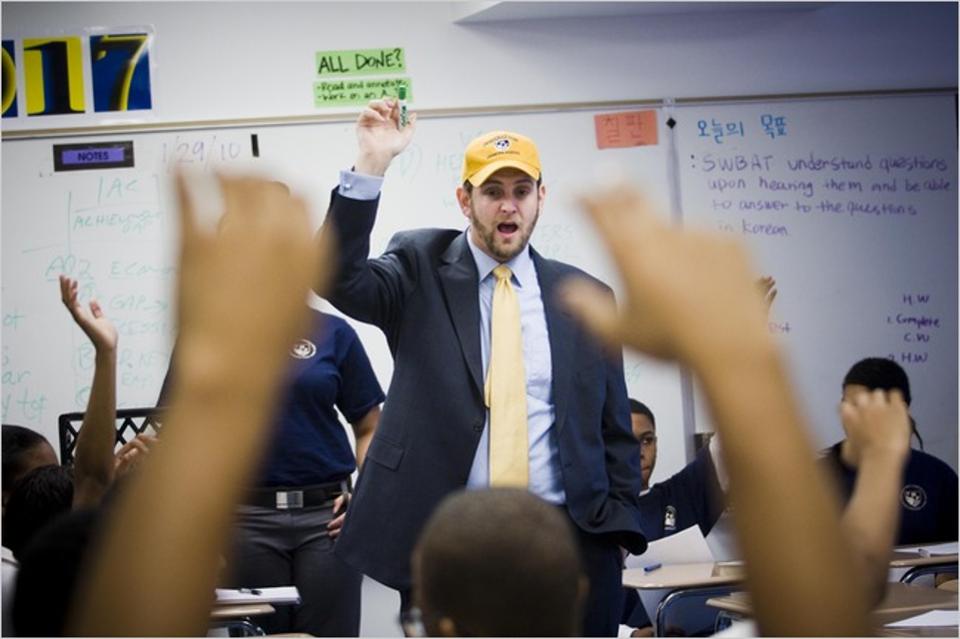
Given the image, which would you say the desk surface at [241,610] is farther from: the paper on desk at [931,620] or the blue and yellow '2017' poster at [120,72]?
the blue and yellow '2017' poster at [120,72]

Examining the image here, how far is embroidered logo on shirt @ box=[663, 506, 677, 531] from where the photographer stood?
157 inches

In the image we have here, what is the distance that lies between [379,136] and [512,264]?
1.62ft

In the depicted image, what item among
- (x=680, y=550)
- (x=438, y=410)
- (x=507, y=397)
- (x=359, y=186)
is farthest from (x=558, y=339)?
(x=680, y=550)

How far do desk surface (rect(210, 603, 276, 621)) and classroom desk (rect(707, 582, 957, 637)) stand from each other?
3.41 ft

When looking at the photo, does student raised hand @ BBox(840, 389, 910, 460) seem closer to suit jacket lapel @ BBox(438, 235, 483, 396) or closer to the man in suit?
the man in suit

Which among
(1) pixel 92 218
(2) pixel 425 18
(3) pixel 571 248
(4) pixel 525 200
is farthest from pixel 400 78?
(4) pixel 525 200

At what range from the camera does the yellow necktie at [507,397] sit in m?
2.39

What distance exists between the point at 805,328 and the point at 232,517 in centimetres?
482

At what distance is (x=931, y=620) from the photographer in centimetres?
237

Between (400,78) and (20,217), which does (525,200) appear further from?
(20,217)

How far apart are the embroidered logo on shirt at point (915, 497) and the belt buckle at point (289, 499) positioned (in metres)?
2.03

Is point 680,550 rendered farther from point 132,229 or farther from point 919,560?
point 132,229

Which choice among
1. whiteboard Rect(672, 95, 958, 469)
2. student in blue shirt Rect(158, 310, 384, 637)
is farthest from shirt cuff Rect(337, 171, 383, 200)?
whiteboard Rect(672, 95, 958, 469)

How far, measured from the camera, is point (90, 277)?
4.85m
